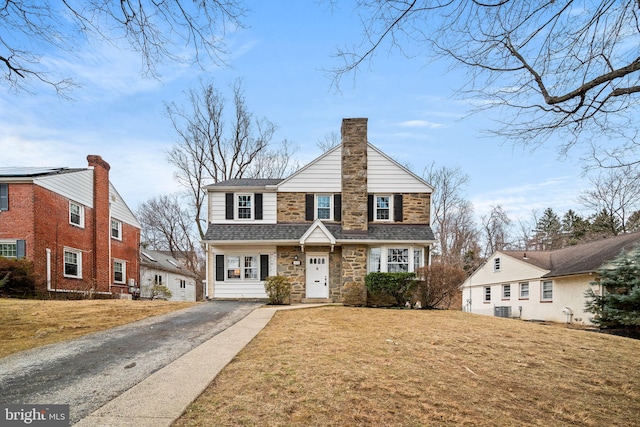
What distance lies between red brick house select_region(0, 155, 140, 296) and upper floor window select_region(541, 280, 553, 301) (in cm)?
2462

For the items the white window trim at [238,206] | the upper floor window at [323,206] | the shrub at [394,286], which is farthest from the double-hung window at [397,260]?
the white window trim at [238,206]

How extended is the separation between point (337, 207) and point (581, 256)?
46.1 feet

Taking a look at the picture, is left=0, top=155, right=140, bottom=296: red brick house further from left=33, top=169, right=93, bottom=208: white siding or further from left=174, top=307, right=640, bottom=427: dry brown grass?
left=174, top=307, right=640, bottom=427: dry brown grass

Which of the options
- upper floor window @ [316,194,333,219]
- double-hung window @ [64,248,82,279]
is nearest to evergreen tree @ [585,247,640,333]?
upper floor window @ [316,194,333,219]

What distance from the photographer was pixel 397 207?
16875mm

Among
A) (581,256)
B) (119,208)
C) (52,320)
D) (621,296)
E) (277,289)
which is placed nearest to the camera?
(52,320)

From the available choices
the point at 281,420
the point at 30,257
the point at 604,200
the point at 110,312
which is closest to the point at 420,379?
the point at 281,420

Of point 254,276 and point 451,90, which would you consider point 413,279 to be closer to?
point 254,276

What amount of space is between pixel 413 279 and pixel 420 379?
384 inches

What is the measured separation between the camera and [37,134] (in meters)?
8.51

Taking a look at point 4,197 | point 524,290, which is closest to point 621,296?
point 524,290

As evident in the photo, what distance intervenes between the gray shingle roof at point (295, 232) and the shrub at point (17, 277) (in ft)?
22.8

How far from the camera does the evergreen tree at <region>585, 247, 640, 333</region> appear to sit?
1295cm

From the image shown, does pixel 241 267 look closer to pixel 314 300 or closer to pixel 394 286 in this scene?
pixel 314 300
